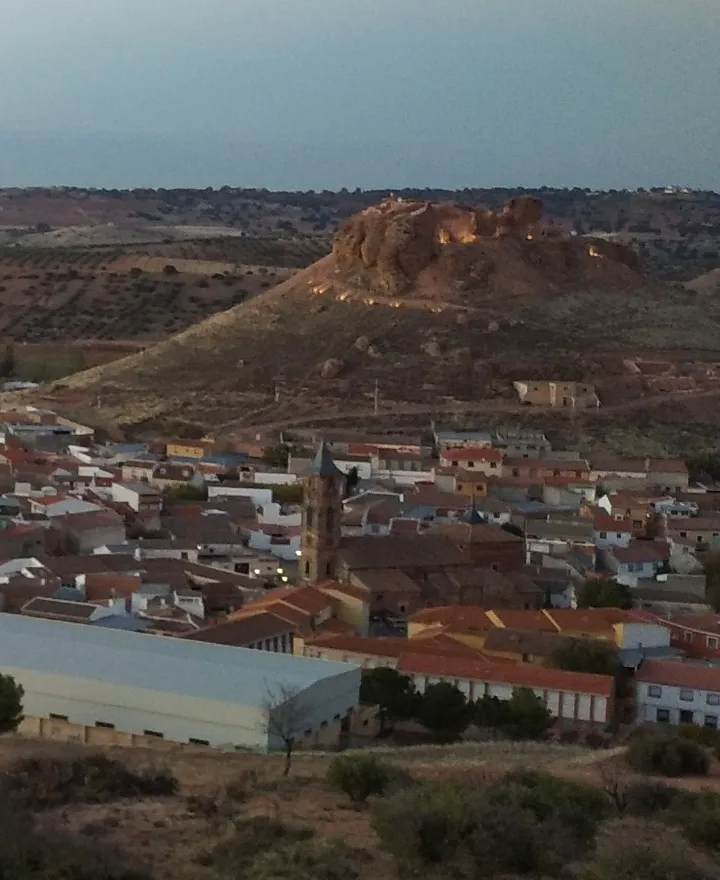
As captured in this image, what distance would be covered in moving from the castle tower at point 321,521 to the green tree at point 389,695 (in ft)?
26.5

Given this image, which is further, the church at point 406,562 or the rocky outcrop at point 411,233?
the rocky outcrop at point 411,233

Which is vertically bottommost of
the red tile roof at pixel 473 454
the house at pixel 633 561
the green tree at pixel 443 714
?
Answer: the green tree at pixel 443 714

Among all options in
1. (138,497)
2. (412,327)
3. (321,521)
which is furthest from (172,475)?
(412,327)

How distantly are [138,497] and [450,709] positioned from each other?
18.6 meters

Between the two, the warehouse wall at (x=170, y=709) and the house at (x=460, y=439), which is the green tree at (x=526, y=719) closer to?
the warehouse wall at (x=170, y=709)

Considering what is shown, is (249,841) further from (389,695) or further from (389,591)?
(389,591)

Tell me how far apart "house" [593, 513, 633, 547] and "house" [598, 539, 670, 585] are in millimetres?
770

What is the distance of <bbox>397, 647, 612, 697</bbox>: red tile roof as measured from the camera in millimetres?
26781

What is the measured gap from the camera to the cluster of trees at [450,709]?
2486 cm

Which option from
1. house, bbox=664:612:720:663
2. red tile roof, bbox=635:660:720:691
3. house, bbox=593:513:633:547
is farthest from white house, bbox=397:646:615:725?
house, bbox=593:513:633:547

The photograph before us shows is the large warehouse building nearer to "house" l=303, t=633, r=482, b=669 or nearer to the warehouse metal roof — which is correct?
the warehouse metal roof

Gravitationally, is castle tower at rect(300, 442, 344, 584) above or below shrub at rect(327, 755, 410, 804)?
above

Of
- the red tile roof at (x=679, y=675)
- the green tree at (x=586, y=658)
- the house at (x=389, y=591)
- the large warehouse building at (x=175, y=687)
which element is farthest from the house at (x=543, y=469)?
the large warehouse building at (x=175, y=687)

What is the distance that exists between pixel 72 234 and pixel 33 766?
123294 millimetres
